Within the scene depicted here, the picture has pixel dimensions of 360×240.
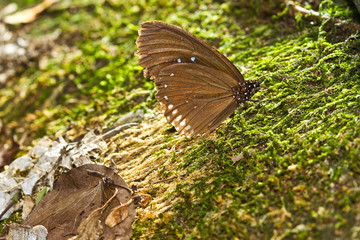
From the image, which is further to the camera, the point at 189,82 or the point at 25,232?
the point at 189,82

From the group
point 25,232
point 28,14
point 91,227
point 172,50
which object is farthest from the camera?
point 28,14

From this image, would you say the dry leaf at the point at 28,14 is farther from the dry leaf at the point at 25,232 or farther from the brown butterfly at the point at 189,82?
the dry leaf at the point at 25,232

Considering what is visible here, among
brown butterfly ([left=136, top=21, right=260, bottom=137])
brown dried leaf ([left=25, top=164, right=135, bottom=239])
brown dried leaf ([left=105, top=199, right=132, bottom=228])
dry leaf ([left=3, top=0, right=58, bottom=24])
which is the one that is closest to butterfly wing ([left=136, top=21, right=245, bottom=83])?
brown butterfly ([left=136, top=21, right=260, bottom=137])

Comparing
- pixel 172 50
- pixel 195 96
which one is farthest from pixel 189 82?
pixel 172 50

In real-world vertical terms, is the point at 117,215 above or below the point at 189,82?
below

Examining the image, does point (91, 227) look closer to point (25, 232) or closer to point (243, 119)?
point (25, 232)

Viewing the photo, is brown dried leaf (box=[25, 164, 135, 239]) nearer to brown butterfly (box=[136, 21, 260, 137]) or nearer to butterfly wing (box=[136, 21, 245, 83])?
brown butterfly (box=[136, 21, 260, 137])

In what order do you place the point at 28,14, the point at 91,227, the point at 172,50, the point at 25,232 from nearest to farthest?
the point at 91,227 → the point at 25,232 → the point at 172,50 → the point at 28,14

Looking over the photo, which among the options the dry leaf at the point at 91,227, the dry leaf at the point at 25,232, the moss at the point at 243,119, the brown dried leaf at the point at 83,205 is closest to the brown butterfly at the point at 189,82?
the moss at the point at 243,119
